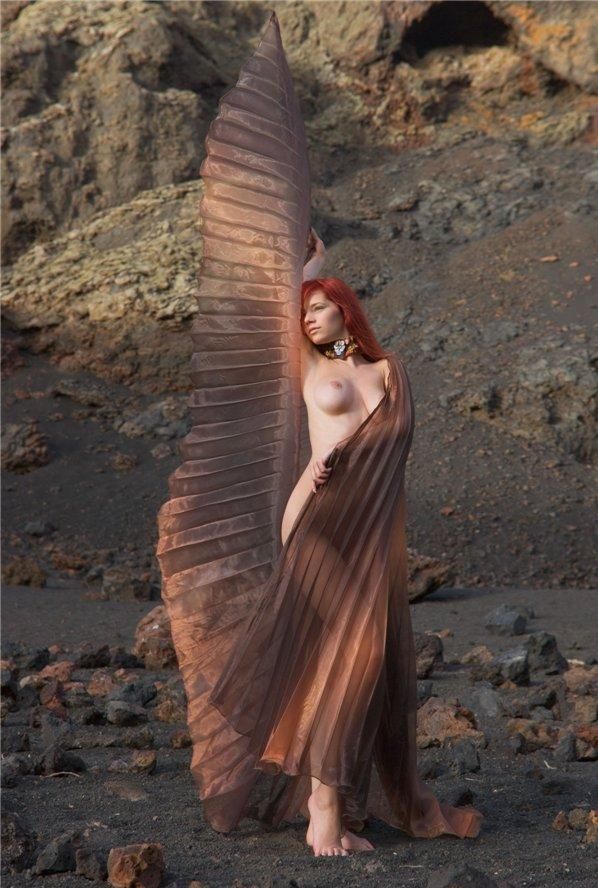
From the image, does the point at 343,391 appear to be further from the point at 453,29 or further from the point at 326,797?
the point at 453,29

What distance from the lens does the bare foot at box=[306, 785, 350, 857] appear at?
12.5 feet

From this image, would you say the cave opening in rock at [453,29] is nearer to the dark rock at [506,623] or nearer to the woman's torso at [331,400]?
the dark rock at [506,623]

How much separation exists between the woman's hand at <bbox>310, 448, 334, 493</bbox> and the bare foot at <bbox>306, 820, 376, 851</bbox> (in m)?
1.06

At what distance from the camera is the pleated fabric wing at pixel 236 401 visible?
13.4ft

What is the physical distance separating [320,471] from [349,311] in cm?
54

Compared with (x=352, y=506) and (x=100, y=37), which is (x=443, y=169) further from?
(x=352, y=506)

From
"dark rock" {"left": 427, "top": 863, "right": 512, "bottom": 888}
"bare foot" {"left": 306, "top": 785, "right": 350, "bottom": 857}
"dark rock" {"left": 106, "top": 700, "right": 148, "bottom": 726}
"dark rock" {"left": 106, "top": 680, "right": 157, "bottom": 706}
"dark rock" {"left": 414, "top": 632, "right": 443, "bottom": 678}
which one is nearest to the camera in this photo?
"dark rock" {"left": 427, "top": 863, "right": 512, "bottom": 888}

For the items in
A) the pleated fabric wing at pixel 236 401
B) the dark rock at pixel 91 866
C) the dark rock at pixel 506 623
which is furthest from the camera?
the dark rock at pixel 506 623

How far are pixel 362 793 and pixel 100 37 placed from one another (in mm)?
15693

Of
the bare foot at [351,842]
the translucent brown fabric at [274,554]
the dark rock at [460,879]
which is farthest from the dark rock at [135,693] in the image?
the dark rock at [460,879]

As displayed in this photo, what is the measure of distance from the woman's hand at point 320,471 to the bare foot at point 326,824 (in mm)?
921

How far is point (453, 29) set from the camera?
790 inches

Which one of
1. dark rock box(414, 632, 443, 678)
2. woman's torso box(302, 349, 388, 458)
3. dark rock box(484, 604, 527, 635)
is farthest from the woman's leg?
dark rock box(484, 604, 527, 635)

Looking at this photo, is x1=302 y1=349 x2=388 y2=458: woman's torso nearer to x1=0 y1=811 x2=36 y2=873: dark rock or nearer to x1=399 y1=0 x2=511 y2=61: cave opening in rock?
x1=0 y1=811 x2=36 y2=873: dark rock
